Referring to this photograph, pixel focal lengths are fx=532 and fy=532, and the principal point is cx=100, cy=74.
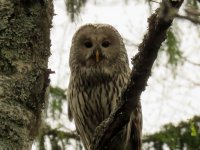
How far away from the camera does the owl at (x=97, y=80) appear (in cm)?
454

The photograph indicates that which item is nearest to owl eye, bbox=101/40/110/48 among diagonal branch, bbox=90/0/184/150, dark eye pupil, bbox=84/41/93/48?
dark eye pupil, bbox=84/41/93/48

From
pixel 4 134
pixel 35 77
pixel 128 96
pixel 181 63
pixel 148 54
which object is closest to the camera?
pixel 148 54

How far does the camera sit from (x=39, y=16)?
10.8ft

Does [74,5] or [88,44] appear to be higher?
[88,44]

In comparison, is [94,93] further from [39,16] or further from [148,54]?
[148,54]

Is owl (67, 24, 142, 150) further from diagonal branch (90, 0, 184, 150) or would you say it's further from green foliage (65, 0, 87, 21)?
diagonal branch (90, 0, 184, 150)

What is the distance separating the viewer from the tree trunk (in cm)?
292

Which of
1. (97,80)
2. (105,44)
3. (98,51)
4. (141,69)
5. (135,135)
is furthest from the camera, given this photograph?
(105,44)

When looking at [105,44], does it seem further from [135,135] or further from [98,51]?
[135,135]

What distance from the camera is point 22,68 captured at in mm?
3080

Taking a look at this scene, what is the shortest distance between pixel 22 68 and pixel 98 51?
1893mm

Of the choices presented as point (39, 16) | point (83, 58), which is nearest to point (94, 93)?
point (83, 58)

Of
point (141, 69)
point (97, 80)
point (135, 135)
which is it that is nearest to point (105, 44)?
point (97, 80)

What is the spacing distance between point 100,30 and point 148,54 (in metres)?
2.69
